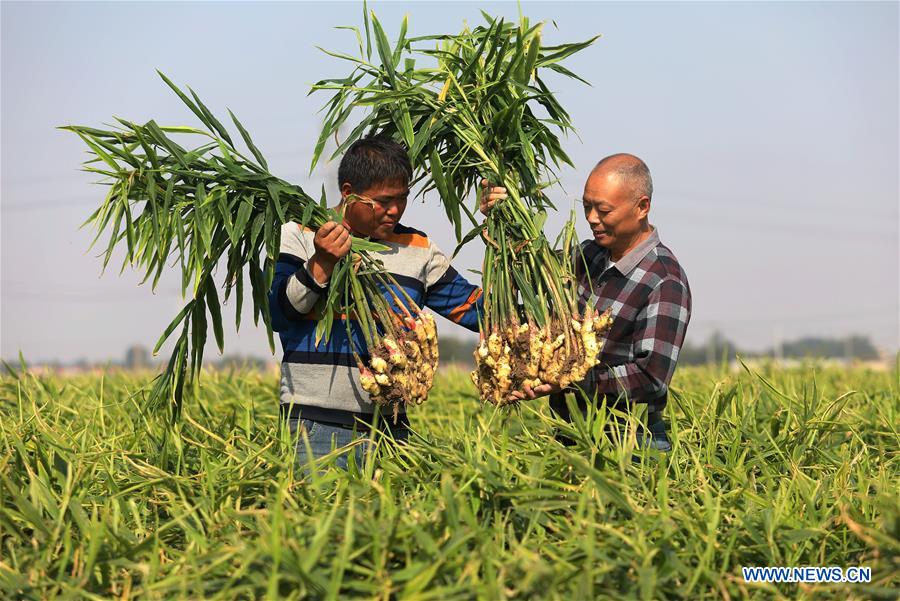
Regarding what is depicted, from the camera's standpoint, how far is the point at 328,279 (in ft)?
9.66

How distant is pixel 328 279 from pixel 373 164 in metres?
0.39

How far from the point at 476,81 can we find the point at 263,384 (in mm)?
2796

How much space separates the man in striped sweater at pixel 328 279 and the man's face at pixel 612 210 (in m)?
0.55

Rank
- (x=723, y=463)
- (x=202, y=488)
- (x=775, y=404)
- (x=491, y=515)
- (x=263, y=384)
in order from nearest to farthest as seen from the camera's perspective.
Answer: (x=491, y=515) < (x=202, y=488) < (x=723, y=463) < (x=775, y=404) < (x=263, y=384)

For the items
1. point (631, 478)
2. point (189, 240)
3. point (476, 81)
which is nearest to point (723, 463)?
point (631, 478)

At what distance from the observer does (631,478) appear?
2.60 metres

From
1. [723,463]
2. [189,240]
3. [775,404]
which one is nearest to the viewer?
[189,240]

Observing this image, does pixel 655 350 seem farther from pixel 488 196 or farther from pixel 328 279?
pixel 328 279

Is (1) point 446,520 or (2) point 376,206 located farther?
(2) point 376,206

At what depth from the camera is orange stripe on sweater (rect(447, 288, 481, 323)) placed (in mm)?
3242

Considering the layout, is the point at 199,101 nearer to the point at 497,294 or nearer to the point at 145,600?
the point at 497,294


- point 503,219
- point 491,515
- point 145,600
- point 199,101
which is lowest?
point 145,600

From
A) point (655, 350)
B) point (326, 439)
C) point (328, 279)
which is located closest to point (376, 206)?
point (328, 279)

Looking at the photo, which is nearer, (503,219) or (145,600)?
(145,600)
